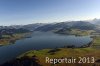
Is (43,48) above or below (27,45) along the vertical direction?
above

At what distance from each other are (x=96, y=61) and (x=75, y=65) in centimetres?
446

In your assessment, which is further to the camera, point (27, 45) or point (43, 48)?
point (27, 45)

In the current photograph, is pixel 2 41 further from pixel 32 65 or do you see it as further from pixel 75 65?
pixel 75 65

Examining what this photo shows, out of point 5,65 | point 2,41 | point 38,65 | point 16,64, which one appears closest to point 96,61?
point 38,65

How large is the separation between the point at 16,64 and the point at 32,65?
146 inches

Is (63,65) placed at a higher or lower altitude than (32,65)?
higher

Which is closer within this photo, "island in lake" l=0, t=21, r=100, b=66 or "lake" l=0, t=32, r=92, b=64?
"island in lake" l=0, t=21, r=100, b=66

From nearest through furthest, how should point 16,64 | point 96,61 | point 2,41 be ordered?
point 96,61, point 16,64, point 2,41

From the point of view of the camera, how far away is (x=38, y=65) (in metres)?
24.8

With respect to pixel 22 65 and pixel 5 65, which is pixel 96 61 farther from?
pixel 5 65

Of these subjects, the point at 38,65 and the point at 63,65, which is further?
the point at 38,65

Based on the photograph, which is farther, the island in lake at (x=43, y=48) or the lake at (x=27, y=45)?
the lake at (x=27, y=45)

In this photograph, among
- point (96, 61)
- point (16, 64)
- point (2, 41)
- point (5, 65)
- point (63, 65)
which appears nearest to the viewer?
point (63, 65)

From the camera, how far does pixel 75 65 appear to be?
17969 millimetres
